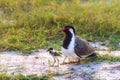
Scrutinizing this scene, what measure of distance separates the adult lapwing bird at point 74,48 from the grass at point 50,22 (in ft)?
2.82

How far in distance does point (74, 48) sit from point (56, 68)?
1.44 ft

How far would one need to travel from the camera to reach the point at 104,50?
8.37 m

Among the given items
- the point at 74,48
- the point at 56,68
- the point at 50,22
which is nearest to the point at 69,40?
the point at 74,48

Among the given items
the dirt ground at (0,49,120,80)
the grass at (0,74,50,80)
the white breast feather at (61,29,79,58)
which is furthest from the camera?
the white breast feather at (61,29,79,58)

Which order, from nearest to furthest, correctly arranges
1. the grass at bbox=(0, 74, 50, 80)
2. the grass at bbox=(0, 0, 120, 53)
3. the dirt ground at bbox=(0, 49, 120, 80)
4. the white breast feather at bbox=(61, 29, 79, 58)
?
the grass at bbox=(0, 74, 50, 80)
the dirt ground at bbox=(0, 49, 120, 80)
the white breast feather at bbox=(61, 29, 79, 58)
the grass at bbox=(0, 0, 120, 53)

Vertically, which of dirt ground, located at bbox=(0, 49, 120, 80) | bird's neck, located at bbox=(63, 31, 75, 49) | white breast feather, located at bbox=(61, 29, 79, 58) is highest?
bird's neck, located at bbox=(63, 31, 75, 49)

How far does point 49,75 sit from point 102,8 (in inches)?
152

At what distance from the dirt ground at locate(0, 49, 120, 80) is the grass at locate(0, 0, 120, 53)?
439 mm

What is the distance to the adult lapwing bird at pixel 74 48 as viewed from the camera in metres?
7.45

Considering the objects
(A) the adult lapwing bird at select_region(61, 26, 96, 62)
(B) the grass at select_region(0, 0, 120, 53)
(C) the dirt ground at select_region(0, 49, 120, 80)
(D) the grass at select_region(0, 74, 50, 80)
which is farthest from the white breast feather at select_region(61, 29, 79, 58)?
(B) the grass at select_region(0, 0, 120, 53)

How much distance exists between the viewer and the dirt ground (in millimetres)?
7000

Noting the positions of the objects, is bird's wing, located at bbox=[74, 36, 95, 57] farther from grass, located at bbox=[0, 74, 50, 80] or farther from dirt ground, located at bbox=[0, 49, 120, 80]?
grass, located at bbox=[0, 74, 50, 80]

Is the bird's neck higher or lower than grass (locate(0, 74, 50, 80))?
higher

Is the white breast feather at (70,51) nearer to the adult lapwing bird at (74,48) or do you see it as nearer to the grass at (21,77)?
the adult lapwing bird at (74,48)
